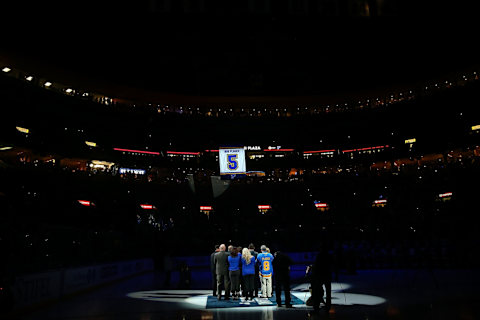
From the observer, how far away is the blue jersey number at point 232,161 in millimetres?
24945

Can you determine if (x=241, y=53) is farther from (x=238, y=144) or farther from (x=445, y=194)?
(x=445, y=194)

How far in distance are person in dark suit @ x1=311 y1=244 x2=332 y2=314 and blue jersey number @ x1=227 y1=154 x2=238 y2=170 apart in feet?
51.2

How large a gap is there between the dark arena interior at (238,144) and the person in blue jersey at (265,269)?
0.08m

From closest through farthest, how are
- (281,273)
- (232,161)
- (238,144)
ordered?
1. (281,273)
2. (232,161)
3. (238,144)

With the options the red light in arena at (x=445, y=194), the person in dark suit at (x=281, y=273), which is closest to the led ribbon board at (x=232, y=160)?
the person in dark suit at (x=281, y=273)

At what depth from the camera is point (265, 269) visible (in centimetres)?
1197

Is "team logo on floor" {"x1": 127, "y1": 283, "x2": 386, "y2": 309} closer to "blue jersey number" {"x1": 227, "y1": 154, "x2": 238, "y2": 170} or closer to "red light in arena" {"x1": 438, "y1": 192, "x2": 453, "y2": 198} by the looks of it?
"blue jersey number" {"x1": 227, "y1": 154, "x2": 238, "y2": 170}

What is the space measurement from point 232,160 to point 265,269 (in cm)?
1358

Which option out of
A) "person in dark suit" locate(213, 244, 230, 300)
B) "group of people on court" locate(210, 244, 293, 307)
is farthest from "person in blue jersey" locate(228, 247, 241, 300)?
"person in dark suit" locate(213, 244, 230, 300)

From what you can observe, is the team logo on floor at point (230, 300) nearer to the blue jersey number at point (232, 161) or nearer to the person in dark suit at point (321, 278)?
the person in dark suit at point (321, 278)

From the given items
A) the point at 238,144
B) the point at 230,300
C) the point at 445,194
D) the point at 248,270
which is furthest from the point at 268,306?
the point at 445,194

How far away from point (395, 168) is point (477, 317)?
2928 cm

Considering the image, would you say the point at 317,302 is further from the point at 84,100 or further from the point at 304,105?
the point at 304,105

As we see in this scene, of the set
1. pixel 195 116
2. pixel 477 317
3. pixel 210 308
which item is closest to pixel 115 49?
pixel 195 116
